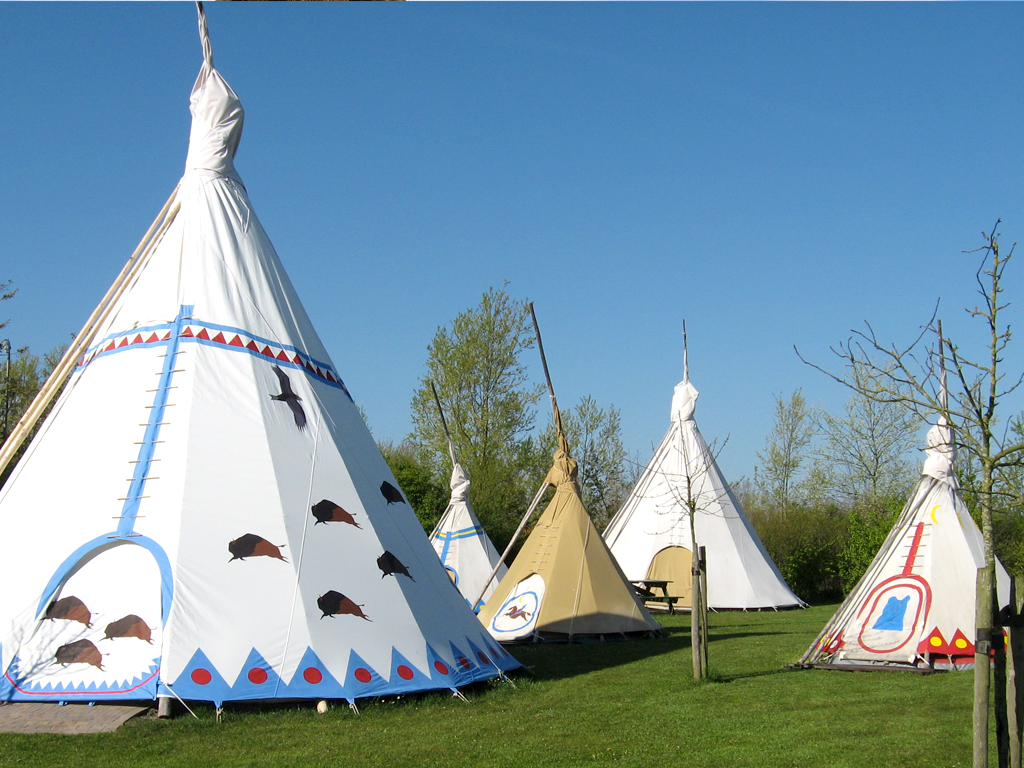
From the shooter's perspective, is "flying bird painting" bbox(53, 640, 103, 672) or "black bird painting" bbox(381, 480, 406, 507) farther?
"black bird painting" bbox(381, 480, 406, 507)

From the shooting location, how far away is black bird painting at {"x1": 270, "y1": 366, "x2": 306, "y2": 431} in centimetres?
850

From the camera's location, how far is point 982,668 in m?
4.51

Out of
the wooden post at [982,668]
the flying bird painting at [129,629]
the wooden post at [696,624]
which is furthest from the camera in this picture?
the wooden post at [696,624]

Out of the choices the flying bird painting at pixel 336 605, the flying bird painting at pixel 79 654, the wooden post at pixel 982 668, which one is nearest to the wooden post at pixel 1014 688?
the wooden post at pixel 982 668

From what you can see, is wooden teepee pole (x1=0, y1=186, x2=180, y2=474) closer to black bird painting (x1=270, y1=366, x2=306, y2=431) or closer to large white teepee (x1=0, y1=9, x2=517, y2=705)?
large white teepee (x1=0, y1=9, x2=517, y2=705)

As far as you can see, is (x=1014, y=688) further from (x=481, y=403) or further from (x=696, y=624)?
(x=481, y=403)

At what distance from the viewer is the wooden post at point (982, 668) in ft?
14.5

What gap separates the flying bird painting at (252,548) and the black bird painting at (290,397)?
1225mm

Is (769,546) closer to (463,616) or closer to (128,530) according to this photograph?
(463,616)

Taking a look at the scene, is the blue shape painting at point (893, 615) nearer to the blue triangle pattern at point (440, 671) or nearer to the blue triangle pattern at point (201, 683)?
the blue triangle pattern at point (440, 671)

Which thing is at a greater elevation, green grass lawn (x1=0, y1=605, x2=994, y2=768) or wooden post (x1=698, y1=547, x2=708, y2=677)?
wooden post (x1=698, y1=547, x2=708, y2=677)

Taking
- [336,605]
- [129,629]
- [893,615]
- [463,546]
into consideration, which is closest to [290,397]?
[336,605]

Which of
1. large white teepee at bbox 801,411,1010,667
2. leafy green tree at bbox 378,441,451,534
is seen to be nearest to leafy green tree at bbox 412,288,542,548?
leafy green tree at bbox 378,441,451,534

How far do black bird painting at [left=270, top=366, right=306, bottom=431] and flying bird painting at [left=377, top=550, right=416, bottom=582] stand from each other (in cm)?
144
